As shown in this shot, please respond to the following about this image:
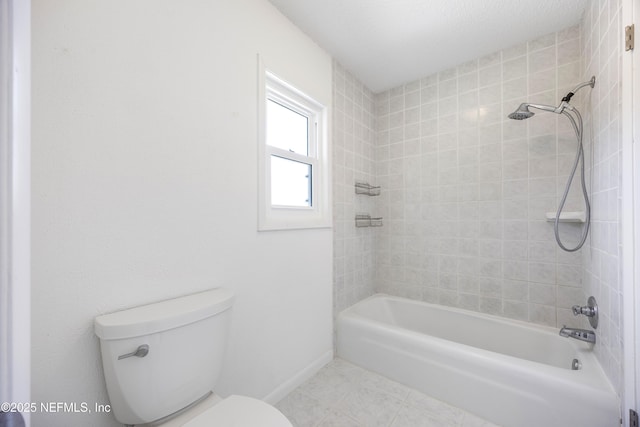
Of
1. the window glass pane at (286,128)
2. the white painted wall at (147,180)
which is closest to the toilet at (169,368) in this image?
the white painted wall at (147,180)

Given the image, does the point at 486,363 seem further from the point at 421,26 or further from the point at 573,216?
the point at 421,26

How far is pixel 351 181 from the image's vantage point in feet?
7.18

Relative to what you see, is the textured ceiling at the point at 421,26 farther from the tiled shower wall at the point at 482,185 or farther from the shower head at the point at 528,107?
the shower head at the point at 528,107

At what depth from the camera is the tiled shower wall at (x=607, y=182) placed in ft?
3.47

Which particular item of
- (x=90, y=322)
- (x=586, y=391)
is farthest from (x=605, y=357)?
(x=90, y=322)

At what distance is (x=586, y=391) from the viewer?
3.70 feet

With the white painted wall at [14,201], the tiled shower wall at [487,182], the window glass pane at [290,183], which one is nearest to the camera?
the white painted wall at [14,201]

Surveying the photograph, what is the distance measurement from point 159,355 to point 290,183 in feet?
3.96

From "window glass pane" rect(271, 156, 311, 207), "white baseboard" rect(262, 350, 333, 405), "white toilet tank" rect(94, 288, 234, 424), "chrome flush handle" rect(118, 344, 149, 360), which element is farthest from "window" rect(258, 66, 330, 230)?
"white baseboard" rect(262, 350, 333, 405)

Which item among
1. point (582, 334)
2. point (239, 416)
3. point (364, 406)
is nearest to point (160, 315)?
point (239, 416)

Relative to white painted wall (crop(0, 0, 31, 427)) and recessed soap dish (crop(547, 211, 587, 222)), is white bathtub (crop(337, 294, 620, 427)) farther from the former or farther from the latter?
white painted wall (crop(0, 0, 31, 427))

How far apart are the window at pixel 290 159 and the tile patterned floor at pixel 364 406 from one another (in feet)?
3.47

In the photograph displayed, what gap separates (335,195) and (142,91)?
1358 mm

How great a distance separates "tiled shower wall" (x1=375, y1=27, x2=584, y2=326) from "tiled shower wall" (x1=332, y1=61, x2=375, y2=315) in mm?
172
